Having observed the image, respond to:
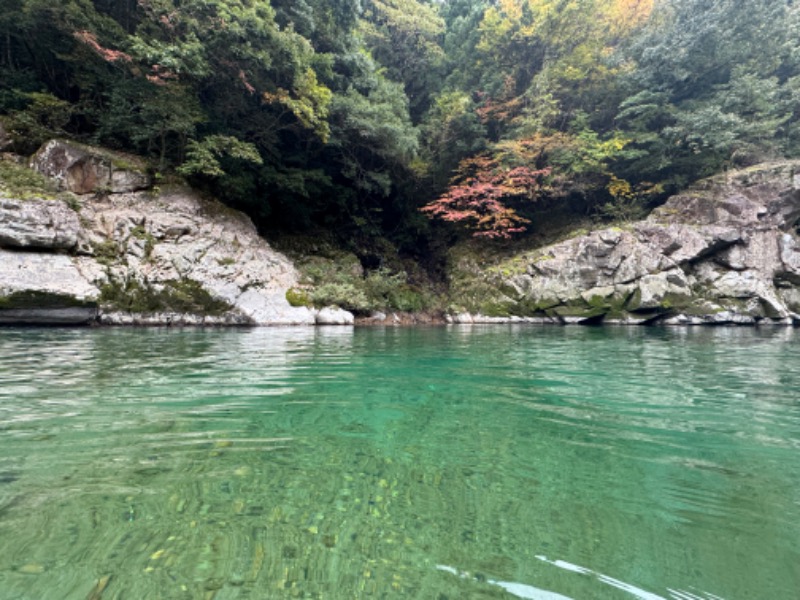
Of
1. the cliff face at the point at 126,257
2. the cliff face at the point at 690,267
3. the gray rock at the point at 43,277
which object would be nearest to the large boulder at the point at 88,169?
A: the cliff face at the point at 126,257

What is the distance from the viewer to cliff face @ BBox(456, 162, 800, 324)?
1103 cm

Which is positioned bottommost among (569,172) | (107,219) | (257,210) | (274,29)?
(107,219)

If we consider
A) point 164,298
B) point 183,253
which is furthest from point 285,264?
point 164,298

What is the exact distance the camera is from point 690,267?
1169 cm

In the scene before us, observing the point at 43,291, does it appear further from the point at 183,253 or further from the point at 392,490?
the point at 392,490

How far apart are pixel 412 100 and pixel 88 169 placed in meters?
13.5

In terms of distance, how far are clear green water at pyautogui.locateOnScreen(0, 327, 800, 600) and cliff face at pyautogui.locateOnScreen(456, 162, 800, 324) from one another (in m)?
8.86

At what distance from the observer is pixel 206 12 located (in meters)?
8.11

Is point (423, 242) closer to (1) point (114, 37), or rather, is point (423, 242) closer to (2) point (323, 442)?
(1) point (114, 37)

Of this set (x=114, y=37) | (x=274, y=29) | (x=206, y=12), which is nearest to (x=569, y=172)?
(x=274, y=29)

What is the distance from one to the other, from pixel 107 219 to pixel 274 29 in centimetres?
599

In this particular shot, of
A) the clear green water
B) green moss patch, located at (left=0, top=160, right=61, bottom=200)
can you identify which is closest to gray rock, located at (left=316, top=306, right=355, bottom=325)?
green moss patch, located at (left=0, top=160, right=61, bottom=200)

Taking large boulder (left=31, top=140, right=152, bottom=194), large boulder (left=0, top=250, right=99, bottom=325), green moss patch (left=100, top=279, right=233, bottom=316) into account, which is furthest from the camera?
large boulder (left=31, top=140, right=152, bottom=194)

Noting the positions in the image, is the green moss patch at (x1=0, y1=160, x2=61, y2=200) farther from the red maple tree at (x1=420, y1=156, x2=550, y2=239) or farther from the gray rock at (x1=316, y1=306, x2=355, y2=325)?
the red maple tree at (x1=420, y1=156, x2=550, y2=239)
